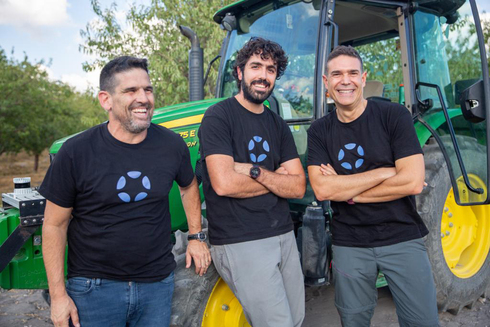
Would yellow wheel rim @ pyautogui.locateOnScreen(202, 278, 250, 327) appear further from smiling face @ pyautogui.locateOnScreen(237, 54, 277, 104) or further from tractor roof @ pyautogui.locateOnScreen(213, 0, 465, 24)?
tractor roof @ pyautogui.locateOnScreen(213, 0, 465, 24)

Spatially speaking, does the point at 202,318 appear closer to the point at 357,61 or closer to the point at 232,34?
the point at 357,61

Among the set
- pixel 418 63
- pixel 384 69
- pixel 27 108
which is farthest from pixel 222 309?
pixel 27 108

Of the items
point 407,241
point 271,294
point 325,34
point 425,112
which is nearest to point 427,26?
point 425,112

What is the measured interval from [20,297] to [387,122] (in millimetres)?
3925

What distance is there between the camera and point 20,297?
169 inches

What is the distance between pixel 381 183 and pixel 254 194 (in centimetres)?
74

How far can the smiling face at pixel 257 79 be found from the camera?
7.87 ft

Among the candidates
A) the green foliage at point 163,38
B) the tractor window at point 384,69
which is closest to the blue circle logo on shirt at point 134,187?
the tractor window at point 384,69

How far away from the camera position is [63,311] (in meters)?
1.89

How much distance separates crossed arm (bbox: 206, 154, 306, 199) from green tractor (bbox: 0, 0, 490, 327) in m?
0.60

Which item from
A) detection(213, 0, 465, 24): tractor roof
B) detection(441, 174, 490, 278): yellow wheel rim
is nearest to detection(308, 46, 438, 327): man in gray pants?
detection(441, 174, 490, 278): yellow wheel rim

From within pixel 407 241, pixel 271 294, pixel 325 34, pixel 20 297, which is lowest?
pixel 20 297

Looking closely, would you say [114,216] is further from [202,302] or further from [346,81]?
[346,81]

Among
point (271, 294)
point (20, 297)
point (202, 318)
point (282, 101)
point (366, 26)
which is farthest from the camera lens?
point (366, 26)
